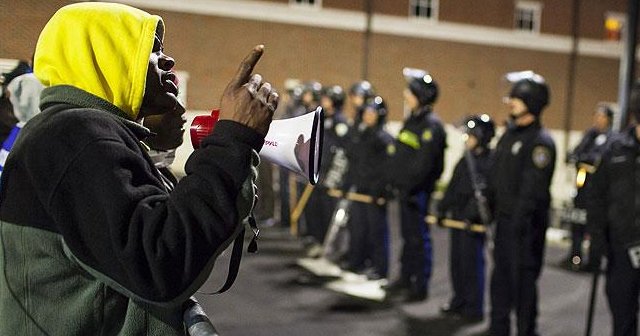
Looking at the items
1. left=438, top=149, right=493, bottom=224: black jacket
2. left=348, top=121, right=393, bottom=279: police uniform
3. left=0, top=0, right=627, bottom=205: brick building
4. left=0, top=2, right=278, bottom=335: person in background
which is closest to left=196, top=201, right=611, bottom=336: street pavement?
left=348, top=121, right=393, bottom=279: police uniform

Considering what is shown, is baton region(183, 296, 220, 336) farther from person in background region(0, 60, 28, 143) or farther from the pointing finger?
person in background region(0, 60, 28, 143)

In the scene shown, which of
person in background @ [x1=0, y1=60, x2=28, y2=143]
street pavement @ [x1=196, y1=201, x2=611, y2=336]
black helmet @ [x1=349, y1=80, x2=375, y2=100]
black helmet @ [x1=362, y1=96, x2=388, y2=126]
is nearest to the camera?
person in background @ [x1=0, y1=60, x2=28, y2=143]

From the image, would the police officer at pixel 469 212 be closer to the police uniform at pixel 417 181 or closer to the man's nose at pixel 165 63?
the police uniform at pixel 417 181

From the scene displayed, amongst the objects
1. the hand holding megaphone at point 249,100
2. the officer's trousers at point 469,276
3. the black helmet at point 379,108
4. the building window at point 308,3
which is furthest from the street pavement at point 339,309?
the building window at point 308,3

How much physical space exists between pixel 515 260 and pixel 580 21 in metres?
21.7

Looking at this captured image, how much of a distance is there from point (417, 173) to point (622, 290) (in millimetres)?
2681

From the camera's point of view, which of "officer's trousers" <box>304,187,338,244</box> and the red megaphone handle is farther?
"officer's trousers" <box>304,187,338,244</box>

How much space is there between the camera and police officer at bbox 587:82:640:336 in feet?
16.6

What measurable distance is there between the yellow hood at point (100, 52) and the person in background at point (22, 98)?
1960 millimetres

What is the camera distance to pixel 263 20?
65.5ft

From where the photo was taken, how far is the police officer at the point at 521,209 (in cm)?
573

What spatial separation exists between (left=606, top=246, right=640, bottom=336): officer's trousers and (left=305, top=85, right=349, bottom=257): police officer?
4566mm

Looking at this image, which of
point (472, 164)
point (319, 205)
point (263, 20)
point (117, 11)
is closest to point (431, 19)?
point (263, 20)

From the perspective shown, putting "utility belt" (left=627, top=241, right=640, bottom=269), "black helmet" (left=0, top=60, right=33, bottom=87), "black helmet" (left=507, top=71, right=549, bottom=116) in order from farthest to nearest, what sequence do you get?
"black helmet" (left=507, top=71, right=549, bottom=116) → "utility belt" (left=627, top=241, right=640, bottom=269) → "black helmet" (left=0, top=60, right=33, bottom=87)
